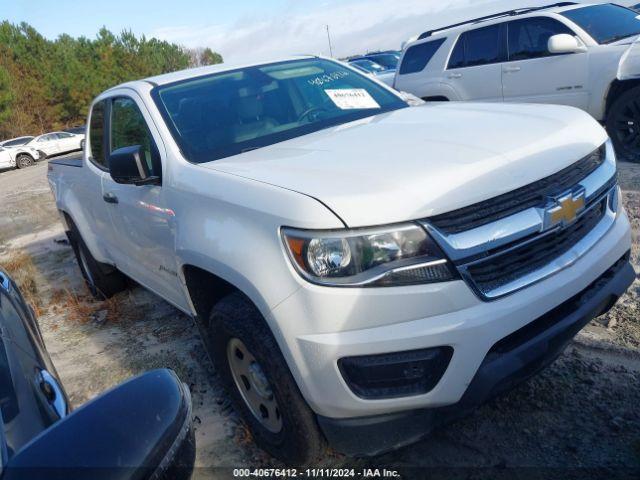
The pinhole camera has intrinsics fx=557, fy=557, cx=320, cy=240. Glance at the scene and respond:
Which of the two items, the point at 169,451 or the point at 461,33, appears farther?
the point at 461,33

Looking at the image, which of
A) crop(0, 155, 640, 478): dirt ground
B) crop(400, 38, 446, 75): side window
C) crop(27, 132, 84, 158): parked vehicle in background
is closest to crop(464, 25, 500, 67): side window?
crop(400, 38, 446, 75): side window

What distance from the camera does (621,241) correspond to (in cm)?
238

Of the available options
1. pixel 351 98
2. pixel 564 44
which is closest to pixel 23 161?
pixel 564 44

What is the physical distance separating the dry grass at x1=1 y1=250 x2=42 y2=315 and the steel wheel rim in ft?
10.9

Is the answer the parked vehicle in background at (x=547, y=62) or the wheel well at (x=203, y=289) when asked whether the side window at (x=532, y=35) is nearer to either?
the parked vehicle in background at (x=547, y=62)

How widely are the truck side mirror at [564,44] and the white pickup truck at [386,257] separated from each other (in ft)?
13.6

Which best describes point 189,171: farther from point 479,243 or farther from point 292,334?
point 479,243

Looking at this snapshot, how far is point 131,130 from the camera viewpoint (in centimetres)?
333

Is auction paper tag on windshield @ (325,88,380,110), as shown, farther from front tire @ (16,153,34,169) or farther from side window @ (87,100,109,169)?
front tire @ (16,153,34,169)

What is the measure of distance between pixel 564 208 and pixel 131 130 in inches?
96.6

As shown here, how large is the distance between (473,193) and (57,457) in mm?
1457

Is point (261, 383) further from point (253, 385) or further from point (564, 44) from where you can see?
point (564, 44)

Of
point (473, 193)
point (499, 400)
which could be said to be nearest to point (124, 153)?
point (473, 193)

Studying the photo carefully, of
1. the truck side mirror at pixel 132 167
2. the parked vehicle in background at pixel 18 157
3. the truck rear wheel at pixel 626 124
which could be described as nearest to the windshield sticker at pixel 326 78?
the truck side mirror at pixel 132 167
